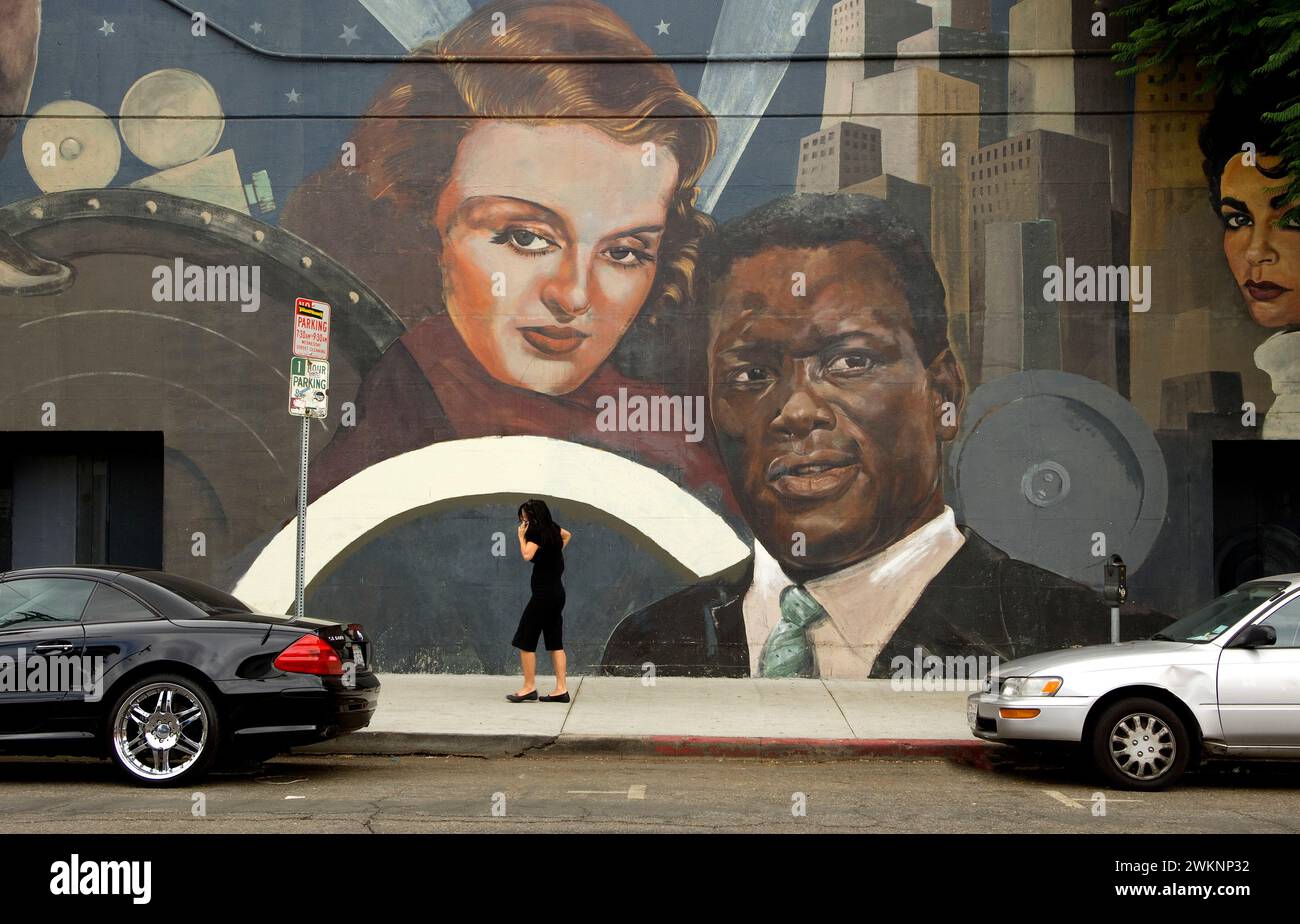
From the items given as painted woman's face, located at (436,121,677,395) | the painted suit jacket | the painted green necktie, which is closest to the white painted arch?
painted woman's face, located at (436,121,677,395)

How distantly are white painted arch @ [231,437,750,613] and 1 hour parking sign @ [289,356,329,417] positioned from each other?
264cm

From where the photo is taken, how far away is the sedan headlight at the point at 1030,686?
8656mm

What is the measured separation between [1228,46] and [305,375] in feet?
30.2

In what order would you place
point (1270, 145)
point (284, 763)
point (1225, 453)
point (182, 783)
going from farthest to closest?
1. point (1225, 453)
2. point (1270, 145)
3. point (284, 763)
4. point (182, 783)

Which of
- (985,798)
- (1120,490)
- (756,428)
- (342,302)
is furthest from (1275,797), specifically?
(342,302)

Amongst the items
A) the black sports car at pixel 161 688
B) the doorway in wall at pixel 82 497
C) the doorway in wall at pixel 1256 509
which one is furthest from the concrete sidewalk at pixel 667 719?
the doorway in wall at pixel 1256 509

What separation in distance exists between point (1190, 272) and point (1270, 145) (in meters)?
1.44

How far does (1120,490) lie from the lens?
13172mm

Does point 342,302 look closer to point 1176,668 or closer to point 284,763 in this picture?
point 284,763

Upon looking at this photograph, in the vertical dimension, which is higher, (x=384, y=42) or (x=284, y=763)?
(x=384, y=42)

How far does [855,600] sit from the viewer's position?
1314 centimetres

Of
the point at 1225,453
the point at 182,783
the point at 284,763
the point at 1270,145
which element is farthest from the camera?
the point at 1225,453

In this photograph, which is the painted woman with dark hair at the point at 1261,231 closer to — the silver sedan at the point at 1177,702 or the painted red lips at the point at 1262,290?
the painted red lips at the point at 1262,290

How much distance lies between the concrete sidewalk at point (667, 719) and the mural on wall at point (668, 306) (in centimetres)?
60
